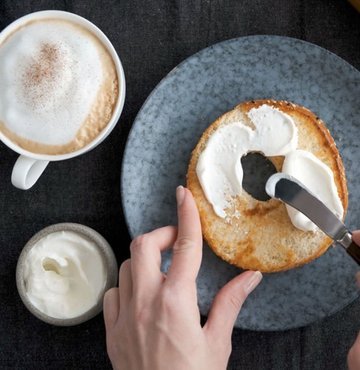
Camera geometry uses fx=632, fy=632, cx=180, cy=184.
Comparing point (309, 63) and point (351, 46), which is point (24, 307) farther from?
point (351, 46)

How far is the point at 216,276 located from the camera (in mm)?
1325

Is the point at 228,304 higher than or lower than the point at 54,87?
lower

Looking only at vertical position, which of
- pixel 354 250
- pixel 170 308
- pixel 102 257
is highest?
pixel 354 250

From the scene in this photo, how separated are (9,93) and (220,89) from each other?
1.43 ft

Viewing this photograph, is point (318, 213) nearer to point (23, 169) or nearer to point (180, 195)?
point (180, 195)

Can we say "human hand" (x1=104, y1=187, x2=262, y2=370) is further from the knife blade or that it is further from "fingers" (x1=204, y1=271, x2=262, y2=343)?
the knife blade

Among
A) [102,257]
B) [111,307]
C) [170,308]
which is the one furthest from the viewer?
[102,257]

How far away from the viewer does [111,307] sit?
47.2 inches

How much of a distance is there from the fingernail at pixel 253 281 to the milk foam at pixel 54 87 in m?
0.42

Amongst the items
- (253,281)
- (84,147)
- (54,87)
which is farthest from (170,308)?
(54,87)

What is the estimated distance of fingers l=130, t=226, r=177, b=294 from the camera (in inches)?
44.7

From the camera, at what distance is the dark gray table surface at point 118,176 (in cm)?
136

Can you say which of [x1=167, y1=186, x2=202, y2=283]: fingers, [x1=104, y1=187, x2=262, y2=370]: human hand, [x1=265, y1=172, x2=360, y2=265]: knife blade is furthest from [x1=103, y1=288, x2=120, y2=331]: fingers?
[x1=265, y1=172, x2=360, y2=265]: knife blade

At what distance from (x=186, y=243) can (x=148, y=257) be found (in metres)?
0.08
